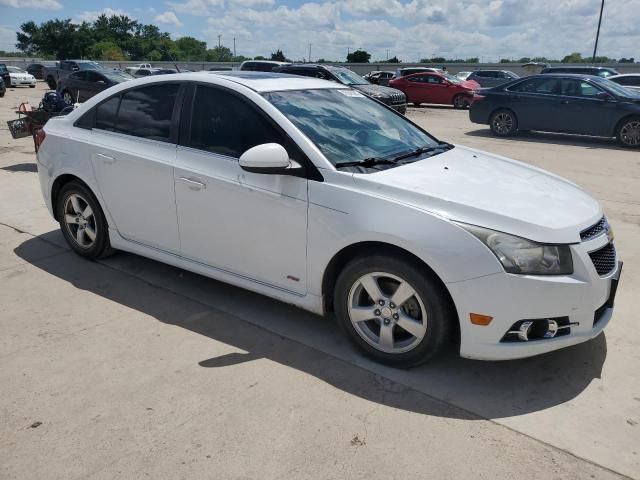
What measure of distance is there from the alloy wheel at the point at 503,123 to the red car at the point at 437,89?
330 inches

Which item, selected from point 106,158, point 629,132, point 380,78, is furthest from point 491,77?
point 106,158

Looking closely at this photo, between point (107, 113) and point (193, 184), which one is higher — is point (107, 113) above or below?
above

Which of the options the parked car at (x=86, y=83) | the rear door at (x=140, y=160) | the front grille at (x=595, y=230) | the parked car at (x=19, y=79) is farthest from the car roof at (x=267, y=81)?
the parked car at (x=19, y=79)

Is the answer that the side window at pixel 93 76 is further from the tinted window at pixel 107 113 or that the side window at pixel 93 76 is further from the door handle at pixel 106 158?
the door handle at pixel 106 158

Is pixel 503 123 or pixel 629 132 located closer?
pixel 629 132

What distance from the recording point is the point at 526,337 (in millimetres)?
→ 2977

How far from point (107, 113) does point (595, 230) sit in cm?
377

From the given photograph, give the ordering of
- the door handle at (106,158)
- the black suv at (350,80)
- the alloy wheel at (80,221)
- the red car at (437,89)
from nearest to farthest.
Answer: the door handle at (106,158), the alloy wheel at (80,221), the black suv at (350,80), the red car at (437,89)

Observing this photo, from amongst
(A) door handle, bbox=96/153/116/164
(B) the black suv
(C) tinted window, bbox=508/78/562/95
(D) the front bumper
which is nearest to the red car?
(B) the black suv

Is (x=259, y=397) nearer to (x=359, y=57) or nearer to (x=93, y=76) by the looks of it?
(x=93, y=76)

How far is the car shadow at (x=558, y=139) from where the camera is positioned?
12656 millimetres

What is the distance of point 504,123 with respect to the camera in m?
13.9

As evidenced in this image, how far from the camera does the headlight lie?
9.38 feet

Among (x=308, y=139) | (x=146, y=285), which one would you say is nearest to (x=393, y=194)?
(x=308, y=139)
